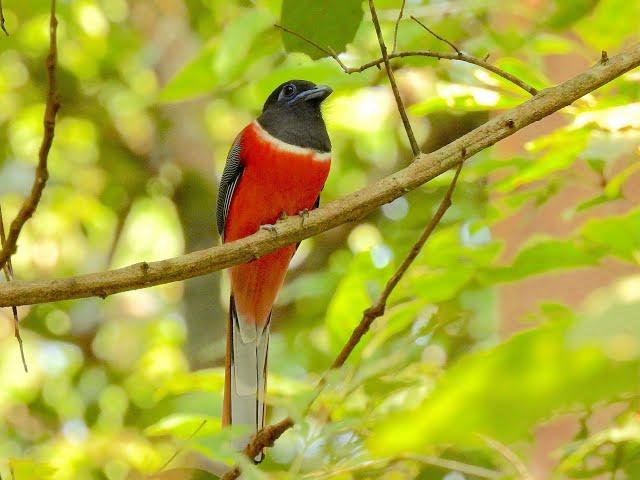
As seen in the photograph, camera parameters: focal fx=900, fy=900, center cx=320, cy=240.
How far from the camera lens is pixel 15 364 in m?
6.93

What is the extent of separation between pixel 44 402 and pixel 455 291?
429cm

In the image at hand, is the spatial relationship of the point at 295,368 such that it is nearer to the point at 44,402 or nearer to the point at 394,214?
the point at 394,214

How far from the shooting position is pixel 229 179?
384cm

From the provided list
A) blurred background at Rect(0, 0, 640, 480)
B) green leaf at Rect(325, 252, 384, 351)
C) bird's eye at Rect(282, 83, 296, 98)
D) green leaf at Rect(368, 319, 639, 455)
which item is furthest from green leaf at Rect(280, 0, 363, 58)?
bird's eye at Rect(282, 83, 296, 98)

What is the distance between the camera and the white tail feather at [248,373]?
2.79 m

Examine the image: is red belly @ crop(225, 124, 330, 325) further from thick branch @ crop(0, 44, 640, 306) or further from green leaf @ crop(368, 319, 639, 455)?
green leaf @ crop(368, 319, 639, 455)

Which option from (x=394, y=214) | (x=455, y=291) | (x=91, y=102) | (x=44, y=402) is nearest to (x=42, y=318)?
(x=44, y=402)

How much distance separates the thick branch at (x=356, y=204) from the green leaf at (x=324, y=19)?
325mm

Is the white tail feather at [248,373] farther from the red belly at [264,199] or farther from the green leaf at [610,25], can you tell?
the green leaf at [610,25]

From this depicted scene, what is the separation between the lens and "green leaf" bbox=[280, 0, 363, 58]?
188 centimetres

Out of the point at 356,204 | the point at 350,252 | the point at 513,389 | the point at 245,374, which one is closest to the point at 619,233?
the point at 356,204

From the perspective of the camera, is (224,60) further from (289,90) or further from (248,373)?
(289,90)

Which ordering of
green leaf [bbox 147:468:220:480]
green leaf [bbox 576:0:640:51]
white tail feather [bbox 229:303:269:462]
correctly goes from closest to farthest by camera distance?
green leaf [bbox 147:468:220:480] → green leaf [bbox 576:0:640:51] → white tail feather [bbox 229:303:269:462]

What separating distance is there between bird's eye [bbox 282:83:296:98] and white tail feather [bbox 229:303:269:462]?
959 millimetres
